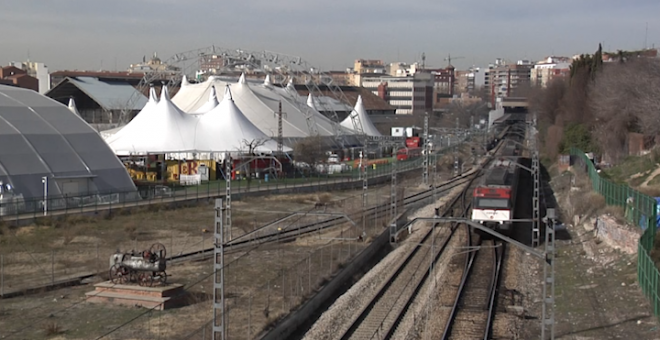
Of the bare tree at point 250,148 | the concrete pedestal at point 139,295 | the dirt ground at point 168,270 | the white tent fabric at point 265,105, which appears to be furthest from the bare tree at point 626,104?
the concrete pedestal at point 139,295

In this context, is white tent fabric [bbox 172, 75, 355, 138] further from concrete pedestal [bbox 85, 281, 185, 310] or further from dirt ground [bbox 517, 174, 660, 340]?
concrete pedestal [bbox 85, 281, 185, 310]

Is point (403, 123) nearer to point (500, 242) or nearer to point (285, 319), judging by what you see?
point (500, 242)

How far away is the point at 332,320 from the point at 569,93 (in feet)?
258

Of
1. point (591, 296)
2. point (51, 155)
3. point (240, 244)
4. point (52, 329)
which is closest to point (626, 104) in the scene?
point (240, 244)

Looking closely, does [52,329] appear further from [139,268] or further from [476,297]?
[476,297]

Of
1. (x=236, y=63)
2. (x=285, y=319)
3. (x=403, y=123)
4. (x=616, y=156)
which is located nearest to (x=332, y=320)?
(x=285, y=319)

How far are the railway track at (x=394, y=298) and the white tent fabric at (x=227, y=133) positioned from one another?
1218 inches

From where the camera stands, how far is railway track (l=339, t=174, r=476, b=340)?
2430 cm

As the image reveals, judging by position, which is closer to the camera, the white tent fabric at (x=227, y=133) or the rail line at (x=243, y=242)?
the rail line at (x=243, y=242)

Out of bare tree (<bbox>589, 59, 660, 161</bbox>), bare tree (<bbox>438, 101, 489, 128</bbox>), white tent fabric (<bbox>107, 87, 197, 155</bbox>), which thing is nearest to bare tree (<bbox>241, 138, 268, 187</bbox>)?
white tent fabric (<bbox>107, 87, 197, 155</bbox>)

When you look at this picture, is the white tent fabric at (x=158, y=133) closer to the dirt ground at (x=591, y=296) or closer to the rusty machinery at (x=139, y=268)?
the dirt ground at (x=591, y=296)

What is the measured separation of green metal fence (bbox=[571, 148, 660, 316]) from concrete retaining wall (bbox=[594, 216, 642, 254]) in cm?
65

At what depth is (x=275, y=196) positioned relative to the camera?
59594 mm

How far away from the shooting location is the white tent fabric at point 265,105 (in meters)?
82.2
